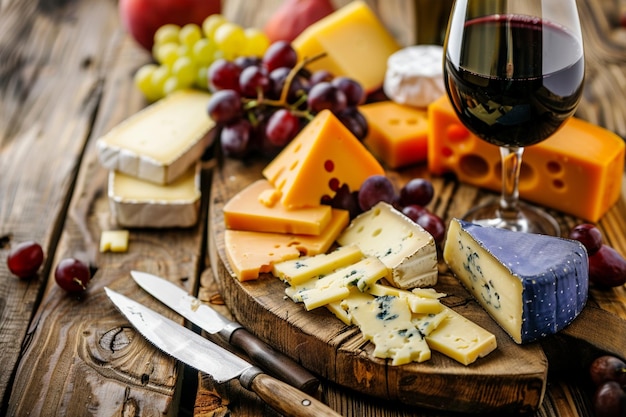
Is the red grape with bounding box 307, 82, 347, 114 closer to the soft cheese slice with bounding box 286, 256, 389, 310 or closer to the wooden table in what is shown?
the wooden table

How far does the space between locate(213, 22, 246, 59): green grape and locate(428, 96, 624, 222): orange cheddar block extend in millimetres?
617

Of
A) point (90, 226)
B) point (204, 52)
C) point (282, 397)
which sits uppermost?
point (204, 52)

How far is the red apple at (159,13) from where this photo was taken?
238 cm

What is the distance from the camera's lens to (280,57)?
1.97 metres

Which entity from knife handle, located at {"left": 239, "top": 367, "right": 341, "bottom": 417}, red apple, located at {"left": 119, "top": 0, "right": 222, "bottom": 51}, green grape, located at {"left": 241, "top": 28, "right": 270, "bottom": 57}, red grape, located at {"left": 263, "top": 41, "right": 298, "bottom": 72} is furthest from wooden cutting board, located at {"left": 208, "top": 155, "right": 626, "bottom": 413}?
red apple, located at {"left": 119, "top": 0, "right": 222, "bottom": 51}

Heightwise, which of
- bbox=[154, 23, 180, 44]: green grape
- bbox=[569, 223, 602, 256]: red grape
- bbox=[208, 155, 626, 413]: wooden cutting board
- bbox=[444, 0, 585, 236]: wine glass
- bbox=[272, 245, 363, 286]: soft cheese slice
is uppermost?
bbox=[444, 0, 585, 236]: wine glass

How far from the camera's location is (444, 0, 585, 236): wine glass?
1389mm

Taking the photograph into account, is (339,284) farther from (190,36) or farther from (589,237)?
(190,36)

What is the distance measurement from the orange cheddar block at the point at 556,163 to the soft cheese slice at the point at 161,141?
58 cm

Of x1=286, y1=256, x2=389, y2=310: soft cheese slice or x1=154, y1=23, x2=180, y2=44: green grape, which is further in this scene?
x1=154, y1=23, x2=180, y2=44: green grape

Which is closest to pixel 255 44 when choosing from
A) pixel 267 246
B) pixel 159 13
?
pixel 159 13

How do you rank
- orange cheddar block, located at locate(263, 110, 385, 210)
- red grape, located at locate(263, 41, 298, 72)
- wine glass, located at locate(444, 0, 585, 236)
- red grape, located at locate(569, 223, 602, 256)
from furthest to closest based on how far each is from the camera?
red grape, located at locate(263, 41, 298, 72) → orange cheddar block, located at locate(263, 110, 385, 210) → red grape, located at locate(569, 223, 602, 256) → wine glass, located at locate(444, 0, 585, 236)

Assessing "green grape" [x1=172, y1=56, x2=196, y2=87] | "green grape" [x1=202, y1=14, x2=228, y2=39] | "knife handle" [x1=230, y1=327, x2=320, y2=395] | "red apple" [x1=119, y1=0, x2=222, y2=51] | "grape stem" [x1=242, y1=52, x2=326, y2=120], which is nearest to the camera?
"knife handle" [x1=230, y1=327, x2=320, y2=395]

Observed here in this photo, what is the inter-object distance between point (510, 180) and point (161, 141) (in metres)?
0.82
